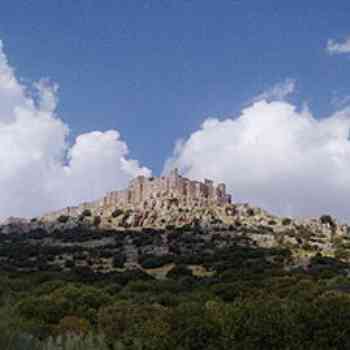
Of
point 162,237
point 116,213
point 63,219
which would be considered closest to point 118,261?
point 162,237

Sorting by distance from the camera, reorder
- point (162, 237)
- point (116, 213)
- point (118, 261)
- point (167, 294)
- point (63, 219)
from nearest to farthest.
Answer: point (167, 294)
point (118, 261)
point (162, 237)
point (63, 219)
point (116, 213)

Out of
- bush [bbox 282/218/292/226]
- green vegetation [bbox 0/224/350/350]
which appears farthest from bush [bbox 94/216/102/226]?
bush [bbox 282/218/292/226]

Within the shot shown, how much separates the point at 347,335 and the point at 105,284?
99.5 feet

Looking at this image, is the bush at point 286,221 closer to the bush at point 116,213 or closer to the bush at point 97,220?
the bush at point 116,213

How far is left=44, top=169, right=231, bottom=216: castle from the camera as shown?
113438mm

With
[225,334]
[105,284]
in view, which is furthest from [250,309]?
[105,284]

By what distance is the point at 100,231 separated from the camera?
87.7m

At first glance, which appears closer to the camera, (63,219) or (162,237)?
(162,237)

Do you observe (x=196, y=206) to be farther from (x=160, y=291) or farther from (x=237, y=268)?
(x=160, y=291)

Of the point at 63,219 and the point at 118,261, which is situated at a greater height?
the point at 63,219

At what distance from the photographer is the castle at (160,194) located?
11344cm

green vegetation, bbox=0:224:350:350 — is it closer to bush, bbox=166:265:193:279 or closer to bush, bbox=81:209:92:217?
bush, bbox=166:265:193:279

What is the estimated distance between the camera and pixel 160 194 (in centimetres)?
11688

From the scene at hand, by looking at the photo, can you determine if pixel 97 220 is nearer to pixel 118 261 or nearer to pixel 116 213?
pixel 116 213
